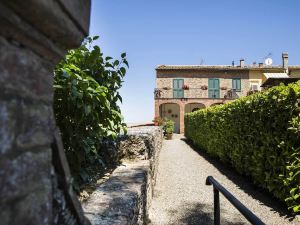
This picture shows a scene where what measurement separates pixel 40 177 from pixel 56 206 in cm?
19

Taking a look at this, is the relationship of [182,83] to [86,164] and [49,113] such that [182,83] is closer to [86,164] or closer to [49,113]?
[86,164]

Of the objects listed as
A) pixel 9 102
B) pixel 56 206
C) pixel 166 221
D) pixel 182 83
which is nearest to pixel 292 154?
pixel 166 221

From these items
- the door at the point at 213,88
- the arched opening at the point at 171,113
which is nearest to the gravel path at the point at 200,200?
the door at the point at 213,88

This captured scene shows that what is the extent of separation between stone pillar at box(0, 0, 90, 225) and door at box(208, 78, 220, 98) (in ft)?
102

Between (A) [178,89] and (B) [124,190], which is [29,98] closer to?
(B) [124,190]

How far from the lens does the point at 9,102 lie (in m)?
0.87

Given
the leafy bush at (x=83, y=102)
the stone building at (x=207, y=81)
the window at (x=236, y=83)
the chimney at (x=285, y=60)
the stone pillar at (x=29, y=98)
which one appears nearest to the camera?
the stone pillar at (x=29, y=98)

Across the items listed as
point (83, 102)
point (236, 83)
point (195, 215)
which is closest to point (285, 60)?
point (236, 83)

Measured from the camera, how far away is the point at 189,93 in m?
31.3

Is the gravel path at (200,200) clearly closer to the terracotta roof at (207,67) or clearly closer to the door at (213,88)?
the terracotta roof at (207,67)

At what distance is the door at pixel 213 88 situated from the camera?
31511 mm

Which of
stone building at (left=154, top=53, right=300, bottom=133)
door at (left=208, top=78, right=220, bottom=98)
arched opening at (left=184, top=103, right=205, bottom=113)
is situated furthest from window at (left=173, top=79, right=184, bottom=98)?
door at (left=208, top=78, right=220, bottom=98)

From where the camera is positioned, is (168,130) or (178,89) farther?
(178,89)

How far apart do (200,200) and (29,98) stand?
205 inches
